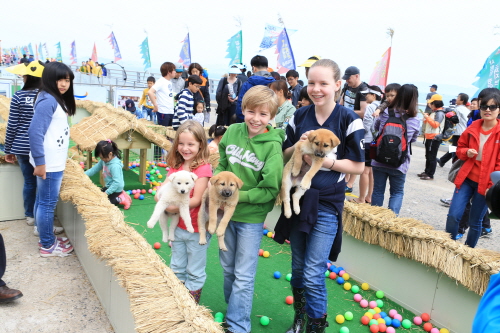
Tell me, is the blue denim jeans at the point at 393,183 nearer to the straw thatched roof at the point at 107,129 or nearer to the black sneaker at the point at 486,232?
the black sneaker at the point at 486,232

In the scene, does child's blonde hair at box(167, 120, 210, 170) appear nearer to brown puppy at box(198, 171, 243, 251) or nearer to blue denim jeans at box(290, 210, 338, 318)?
brown puppy at box(198, 171, 243, 251)

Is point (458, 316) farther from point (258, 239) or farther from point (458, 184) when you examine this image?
point (258, 239)

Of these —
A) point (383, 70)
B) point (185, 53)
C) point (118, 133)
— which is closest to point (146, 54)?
point (185, 53)

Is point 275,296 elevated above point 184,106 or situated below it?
below

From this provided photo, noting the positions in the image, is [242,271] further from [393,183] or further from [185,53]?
[185,53]

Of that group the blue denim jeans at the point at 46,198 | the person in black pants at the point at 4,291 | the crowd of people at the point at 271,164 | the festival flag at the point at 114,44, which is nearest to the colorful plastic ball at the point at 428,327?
the crowd of people at the point at 271,164

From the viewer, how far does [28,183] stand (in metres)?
4.85

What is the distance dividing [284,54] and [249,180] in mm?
11263

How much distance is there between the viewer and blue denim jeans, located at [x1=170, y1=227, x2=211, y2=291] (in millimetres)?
3039

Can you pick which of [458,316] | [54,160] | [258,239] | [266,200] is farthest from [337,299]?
[54,160]

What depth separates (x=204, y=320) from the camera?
84.1 inches

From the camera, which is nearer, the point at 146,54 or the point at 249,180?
the point at 249,180

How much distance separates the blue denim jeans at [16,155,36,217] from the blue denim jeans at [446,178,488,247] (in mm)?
5366

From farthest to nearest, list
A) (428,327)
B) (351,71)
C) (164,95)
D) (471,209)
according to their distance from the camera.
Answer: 1. (164,95)
2. (351,71)
3. (471,209)
4. (428,327)
